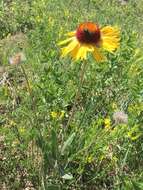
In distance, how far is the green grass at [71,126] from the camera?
112 inches

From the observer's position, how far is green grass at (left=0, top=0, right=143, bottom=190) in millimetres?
2852

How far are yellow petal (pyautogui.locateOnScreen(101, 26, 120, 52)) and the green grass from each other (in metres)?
0.26

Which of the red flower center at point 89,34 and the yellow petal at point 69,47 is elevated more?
the red flower center at point 89,34

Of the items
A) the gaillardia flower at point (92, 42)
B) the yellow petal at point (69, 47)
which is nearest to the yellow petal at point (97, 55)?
the gaillardia flower at point (92, 42)

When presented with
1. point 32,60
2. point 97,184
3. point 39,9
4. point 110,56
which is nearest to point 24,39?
point 39,9

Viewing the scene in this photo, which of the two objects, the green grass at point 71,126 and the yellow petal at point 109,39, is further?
the green grass at point 71,126

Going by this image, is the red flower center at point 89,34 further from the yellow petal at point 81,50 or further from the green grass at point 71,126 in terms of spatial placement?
the green grass at point 71,126

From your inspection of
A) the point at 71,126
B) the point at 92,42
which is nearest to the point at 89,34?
the point at 92,42

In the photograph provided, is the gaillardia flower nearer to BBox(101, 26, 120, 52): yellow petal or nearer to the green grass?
BBox(101, 26, 120, 52): yellow petal

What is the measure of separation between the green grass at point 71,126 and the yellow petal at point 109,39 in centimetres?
26

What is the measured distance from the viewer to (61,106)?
127 inches

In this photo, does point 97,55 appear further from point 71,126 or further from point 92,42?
point 71,126

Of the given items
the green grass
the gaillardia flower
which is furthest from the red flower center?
the green grass

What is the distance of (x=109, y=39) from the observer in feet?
8.27
